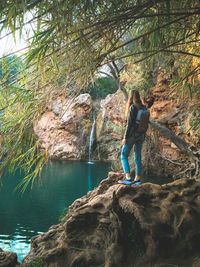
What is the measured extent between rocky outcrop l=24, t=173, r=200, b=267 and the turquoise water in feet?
5.52

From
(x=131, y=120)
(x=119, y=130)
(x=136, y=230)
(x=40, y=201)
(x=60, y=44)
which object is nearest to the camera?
(x=60, y=44)

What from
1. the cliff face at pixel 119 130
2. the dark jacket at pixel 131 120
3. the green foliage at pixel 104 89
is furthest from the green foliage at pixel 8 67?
the green foliage at pixel 104 89

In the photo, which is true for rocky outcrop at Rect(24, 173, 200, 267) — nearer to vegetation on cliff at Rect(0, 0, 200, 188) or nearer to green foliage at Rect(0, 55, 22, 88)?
vegetation on cliff at Rect(0, 0, 200, 188)

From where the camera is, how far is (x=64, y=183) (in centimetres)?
2188

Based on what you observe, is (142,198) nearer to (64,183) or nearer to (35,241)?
(35,241)

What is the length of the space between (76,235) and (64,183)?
16.2m

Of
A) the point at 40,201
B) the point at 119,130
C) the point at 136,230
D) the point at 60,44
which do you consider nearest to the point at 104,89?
the point at 119,130

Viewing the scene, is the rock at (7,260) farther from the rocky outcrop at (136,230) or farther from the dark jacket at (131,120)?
the dark jacket at (131,120)

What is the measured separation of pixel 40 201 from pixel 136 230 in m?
12.7

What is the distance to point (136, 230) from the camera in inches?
204

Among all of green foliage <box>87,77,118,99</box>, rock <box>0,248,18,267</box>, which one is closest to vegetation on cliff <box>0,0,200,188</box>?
rock <box>0,248,18,267</box>

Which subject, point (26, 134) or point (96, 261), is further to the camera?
point (96, 261)

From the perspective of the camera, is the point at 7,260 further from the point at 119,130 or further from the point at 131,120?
the point at 119,130

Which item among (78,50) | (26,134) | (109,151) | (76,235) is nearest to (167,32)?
(78,50)
